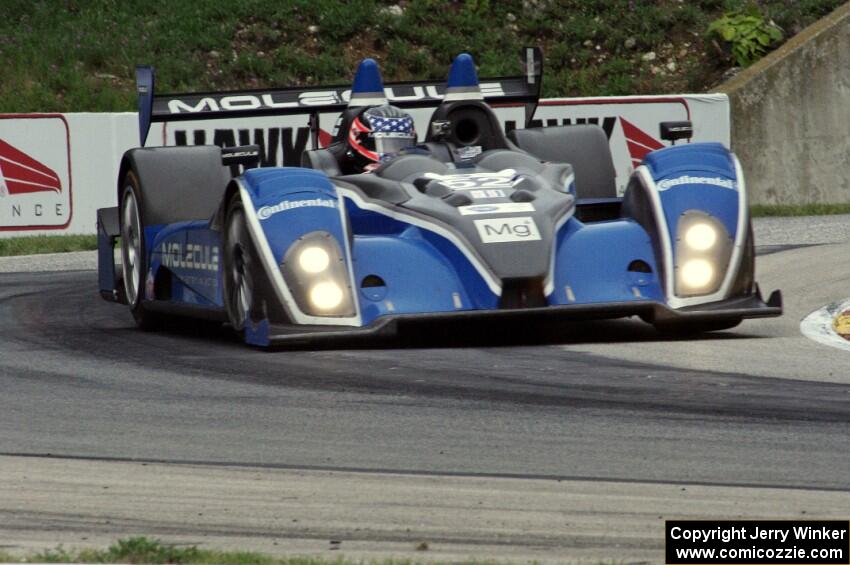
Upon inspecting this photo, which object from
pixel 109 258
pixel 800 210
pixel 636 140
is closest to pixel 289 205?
pixel 109 258

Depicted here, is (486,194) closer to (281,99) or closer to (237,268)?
(237,268)

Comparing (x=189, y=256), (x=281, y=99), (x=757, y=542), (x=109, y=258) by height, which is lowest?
(x=109, y=258)

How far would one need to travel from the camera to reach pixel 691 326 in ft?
29.2

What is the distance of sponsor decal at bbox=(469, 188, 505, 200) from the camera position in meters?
8.74

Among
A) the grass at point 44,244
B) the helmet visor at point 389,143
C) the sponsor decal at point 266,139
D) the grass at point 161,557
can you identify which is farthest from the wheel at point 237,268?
the sponsor decal at point 266,139

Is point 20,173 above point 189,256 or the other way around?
the other way around

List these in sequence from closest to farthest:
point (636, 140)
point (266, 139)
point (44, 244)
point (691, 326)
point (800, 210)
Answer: point (691, 326) < point (44, 244) < point (266, 139) < point (636, 140) < point (800, 210)

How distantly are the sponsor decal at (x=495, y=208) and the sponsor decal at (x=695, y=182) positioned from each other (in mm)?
846

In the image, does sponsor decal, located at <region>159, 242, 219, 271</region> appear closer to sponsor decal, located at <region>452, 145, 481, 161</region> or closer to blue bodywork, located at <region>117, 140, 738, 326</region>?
blue bodywork, located at <region>117, 140, 738, 326</region>

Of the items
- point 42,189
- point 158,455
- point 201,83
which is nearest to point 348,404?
point 158,455

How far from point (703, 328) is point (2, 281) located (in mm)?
6750

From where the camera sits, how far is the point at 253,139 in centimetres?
1852

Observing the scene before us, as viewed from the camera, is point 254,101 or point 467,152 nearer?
point 467,152

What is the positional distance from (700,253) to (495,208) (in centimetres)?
115
